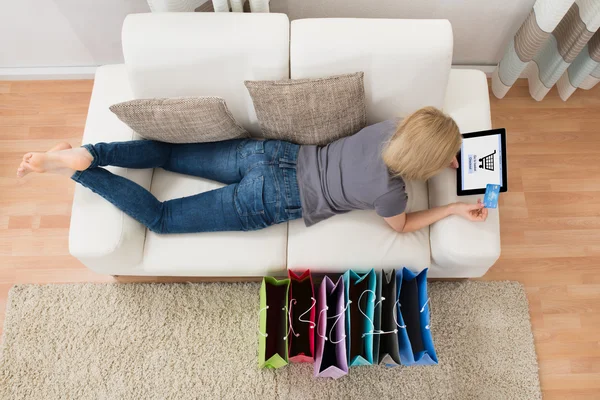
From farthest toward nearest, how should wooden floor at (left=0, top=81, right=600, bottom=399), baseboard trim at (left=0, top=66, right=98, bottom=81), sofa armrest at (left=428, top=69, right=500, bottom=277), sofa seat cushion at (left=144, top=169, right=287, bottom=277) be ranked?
baseboard trim at (left=0, top=66, right=98, bottom=81) < wooden floor at (left=0, top=81, right=600, bottom=399) < sofa seat cushion at (left=144, top=169, right=287, bottom=277) < sofa armrest at (left=428, top=69, right=500, bottom=277)

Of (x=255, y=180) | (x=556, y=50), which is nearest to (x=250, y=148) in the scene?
(x=255, y=180)

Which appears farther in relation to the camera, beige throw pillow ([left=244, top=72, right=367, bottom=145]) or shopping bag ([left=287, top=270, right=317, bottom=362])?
shopping bag ([left=287, top=270, right=317, bottom=362])

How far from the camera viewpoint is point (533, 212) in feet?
7.12

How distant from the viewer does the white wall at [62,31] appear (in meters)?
1.98

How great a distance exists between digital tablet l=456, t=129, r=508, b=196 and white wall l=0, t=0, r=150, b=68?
4.74 ft

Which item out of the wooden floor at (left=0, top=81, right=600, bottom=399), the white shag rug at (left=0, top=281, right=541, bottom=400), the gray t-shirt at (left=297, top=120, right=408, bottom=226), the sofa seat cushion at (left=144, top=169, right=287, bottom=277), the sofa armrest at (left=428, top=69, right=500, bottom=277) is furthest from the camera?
the wooden floor at (left=0, top=81, right=600, bottom=399)

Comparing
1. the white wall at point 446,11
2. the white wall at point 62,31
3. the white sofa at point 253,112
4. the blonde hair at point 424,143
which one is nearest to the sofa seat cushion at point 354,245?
the white sofa at point 253,112

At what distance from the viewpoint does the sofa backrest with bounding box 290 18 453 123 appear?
1.57 m

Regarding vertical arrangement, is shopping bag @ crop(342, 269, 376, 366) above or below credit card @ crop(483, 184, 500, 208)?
below

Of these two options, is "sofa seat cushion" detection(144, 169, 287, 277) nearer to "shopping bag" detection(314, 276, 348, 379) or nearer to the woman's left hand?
"shopping bag" detection(314, 276, 348, 379)

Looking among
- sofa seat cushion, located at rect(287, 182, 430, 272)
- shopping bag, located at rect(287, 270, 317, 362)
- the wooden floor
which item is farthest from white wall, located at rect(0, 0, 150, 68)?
shopping bag, located at rect(287, 270, 317, 362)

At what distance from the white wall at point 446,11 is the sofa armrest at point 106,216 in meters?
0.76

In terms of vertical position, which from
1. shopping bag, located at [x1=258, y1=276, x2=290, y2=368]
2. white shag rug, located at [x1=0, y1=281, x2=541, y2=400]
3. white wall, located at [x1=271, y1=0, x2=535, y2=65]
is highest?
white wall, located at [x1=271, y1=0, x2=535, y2=65]

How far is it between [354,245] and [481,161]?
1.75 feet
